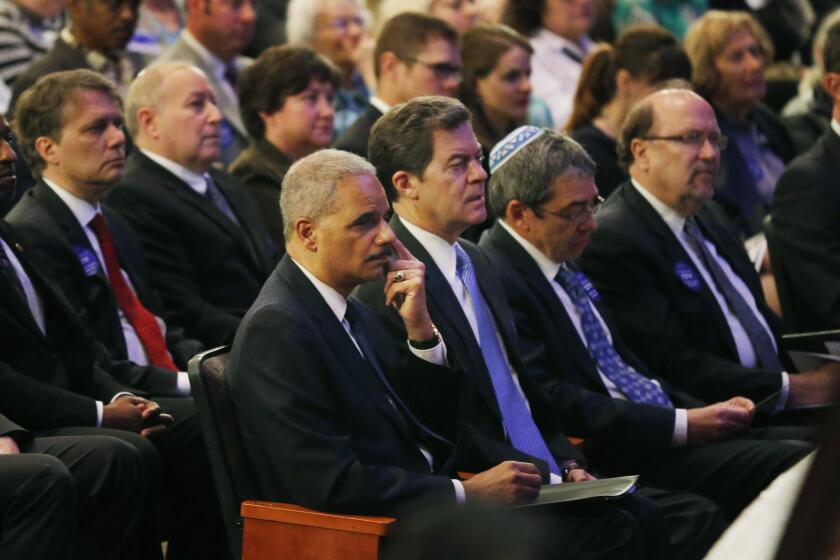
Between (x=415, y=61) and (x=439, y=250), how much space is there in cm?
242

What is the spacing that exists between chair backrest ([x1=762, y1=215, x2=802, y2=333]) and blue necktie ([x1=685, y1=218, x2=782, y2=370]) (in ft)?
1.08

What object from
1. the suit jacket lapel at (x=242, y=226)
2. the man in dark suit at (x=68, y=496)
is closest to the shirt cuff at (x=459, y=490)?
the man in dark suit at (x=68, y=496)

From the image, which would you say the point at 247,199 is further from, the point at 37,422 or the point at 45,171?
the point at 37,422

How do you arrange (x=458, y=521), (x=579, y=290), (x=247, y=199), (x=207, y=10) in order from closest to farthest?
(x=458, y=521) → (x=579, y=290) → (x=247, y=199) → (x=207, y=10)

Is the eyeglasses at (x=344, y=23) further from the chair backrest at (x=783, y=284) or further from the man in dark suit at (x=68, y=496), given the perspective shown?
the man in dark suit at (x=68, y=496)

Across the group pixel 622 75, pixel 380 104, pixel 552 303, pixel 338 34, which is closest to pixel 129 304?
pixel 552 303

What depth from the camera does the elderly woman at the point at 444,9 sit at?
7.69 m

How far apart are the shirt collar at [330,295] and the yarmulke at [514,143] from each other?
45.8 inches

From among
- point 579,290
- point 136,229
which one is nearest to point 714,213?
point 579,290

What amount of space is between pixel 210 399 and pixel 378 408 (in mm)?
410

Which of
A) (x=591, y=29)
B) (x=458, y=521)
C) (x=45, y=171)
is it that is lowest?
(x=591, y=29)

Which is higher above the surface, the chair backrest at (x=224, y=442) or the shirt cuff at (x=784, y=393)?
the chair backrest at (x=224, y=442)

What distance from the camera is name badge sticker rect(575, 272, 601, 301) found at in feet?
15.2

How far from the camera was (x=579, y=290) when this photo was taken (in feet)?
15.1
